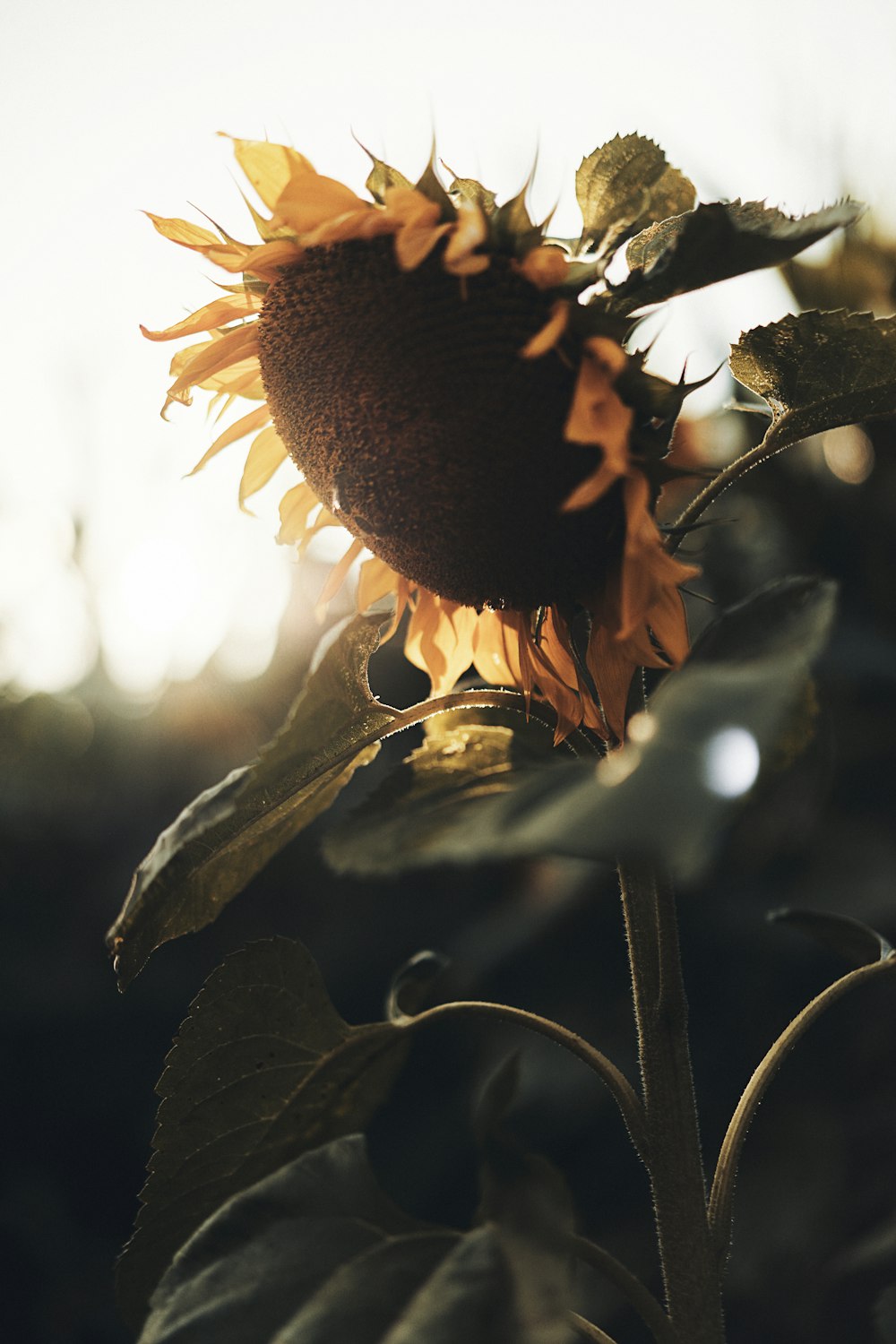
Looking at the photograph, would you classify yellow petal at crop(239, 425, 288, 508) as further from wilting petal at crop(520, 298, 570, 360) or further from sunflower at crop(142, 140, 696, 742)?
wilting petal at crop(520, 298, 570, 360)

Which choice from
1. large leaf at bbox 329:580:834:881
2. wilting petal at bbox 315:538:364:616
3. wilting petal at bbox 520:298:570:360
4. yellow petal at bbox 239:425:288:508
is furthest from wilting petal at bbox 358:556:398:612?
large leaf at bbox 329:580:834:881

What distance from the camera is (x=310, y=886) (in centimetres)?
198

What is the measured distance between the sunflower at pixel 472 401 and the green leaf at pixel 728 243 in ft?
0.18

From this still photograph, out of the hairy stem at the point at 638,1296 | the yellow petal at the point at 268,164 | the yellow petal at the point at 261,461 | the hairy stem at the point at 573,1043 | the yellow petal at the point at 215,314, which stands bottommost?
the hairy stem at the point at 638,1296

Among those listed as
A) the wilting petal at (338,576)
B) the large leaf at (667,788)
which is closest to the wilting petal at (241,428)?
the wilting petal at (338,576)

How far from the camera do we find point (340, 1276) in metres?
0.47

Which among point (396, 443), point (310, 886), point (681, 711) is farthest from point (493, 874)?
point (681, 711)

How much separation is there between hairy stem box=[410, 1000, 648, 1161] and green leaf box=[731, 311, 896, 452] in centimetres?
36

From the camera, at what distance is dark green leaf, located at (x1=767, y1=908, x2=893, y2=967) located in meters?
0.68

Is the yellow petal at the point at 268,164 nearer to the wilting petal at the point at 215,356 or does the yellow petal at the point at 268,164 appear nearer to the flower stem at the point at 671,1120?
the wilting petal at the point at 215,356

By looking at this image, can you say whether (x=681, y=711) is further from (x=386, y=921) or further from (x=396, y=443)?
(x=386, y=921)

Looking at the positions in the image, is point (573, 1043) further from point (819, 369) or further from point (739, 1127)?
point (819, 369)

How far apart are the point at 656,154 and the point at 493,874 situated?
1.45m

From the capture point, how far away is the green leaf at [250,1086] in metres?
0.60
